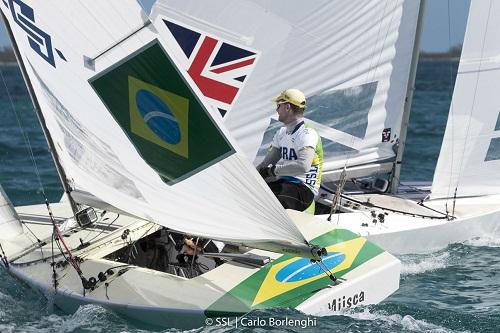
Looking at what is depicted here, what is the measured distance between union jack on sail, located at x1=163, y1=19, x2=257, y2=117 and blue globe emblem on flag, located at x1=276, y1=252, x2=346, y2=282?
8.07 ft

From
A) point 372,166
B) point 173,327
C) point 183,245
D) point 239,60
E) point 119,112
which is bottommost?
point 173,327

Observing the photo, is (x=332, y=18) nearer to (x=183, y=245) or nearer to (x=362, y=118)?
(x=362, y=118)

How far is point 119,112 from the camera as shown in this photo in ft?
16.5

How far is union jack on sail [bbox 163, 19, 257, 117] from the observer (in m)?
7.43

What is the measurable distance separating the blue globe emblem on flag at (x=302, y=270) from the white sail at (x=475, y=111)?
297 centimetres

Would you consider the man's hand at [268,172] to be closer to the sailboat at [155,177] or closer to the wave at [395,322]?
the sailboat at [155,177]

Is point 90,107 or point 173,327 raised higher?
point 90,107

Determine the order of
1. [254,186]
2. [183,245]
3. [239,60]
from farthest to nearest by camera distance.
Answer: [239,60]
[183,245]
[254,186]

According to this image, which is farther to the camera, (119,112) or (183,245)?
(183,245)

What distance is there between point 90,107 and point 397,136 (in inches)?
148

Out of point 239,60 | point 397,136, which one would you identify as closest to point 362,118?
point 397,136

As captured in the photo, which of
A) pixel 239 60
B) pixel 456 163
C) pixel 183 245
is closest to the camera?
pixel 183 245

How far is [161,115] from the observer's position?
4.92 metres

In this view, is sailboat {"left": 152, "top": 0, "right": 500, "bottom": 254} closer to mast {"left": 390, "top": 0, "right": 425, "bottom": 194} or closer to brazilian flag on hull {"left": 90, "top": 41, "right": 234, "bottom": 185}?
mast {"left": 390, "top": 0, "right": 425, "bottom": 194}
